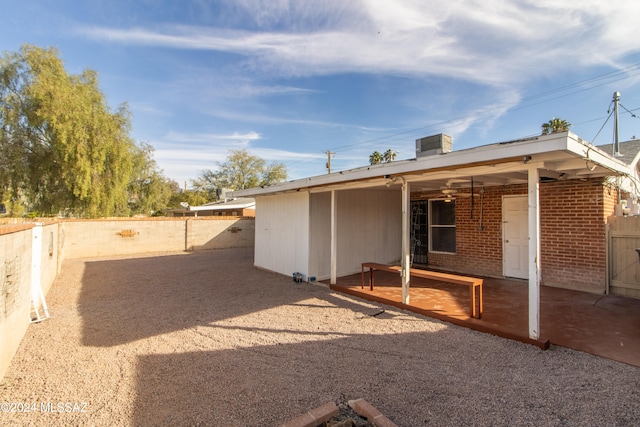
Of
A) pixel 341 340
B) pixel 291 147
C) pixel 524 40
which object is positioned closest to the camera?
pixel 341 340

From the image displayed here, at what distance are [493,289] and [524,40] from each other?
6.74 metres

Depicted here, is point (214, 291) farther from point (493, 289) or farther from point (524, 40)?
point (524, 40)

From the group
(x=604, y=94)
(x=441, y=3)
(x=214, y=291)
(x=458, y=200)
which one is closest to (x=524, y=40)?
(x=441, y=3)

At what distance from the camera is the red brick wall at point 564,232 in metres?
5.67

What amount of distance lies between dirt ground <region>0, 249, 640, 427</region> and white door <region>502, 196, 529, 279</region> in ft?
12.1

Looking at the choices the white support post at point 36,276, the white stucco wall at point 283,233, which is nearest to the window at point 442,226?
the white stucco wall at point 283,233

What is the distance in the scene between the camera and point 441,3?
6.40 meters

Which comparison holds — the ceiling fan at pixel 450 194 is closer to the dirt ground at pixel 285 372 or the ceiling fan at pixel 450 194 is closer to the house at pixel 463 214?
the house at pixel 463 214

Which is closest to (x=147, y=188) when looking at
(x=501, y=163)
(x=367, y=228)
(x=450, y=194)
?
(x=367, y=228)

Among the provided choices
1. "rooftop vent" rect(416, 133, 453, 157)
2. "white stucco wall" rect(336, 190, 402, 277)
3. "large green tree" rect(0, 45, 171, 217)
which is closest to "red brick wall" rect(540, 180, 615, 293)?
"rooftop vent" rect(416, 133, 453, 157)

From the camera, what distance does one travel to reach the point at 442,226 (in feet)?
27.5

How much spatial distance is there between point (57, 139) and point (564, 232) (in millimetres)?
17721

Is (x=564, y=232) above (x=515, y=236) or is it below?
above

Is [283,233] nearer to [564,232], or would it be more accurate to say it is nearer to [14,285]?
[14,285]
